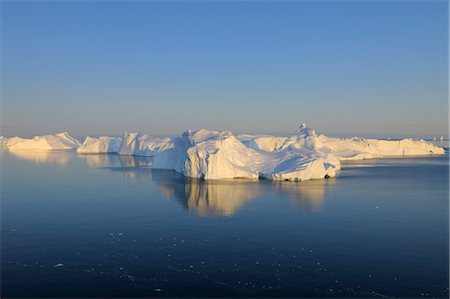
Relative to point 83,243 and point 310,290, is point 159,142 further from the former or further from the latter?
point 310,290

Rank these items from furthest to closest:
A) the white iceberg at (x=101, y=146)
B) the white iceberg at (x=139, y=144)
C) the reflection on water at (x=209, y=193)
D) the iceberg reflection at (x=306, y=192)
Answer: the white iceberg at (x=101, y=146)
the white iceberg at (x=139, y=144)
the iceberg reflection at (x=306, y=192)
the reflection on water at (x=209, y=193)

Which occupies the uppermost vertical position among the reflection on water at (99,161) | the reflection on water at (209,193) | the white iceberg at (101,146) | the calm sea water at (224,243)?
the white iceberg at (101,146)

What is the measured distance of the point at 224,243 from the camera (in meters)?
13.9

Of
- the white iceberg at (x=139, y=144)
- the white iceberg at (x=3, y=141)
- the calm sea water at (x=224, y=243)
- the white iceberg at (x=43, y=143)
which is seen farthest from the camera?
the white iceberg at (x=3, y=141)

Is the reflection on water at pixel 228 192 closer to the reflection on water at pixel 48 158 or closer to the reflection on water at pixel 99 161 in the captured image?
the reflection on water at pixel 99 161

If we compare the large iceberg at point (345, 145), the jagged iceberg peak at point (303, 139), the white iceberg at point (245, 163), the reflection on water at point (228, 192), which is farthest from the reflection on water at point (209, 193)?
the jagged iceberg peak at point (303, 139)

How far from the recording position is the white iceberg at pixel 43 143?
283ft

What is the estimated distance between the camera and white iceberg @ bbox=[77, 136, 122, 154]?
73.9m

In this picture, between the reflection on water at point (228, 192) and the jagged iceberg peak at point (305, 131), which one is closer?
the reflection on water at point (228, 192)

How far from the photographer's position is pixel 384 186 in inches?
1113

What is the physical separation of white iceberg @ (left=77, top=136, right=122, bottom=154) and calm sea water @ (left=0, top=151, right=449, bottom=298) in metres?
48.9

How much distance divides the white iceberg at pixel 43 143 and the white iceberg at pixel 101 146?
53.2 ft

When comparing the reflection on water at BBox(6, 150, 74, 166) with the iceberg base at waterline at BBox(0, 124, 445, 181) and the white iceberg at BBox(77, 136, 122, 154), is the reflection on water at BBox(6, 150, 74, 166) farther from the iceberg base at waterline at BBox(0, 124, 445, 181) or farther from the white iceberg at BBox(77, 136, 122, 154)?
the iceberg base at waterline at BBox(0, 124, 445, 181)

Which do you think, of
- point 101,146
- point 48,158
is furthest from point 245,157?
point 101,146
